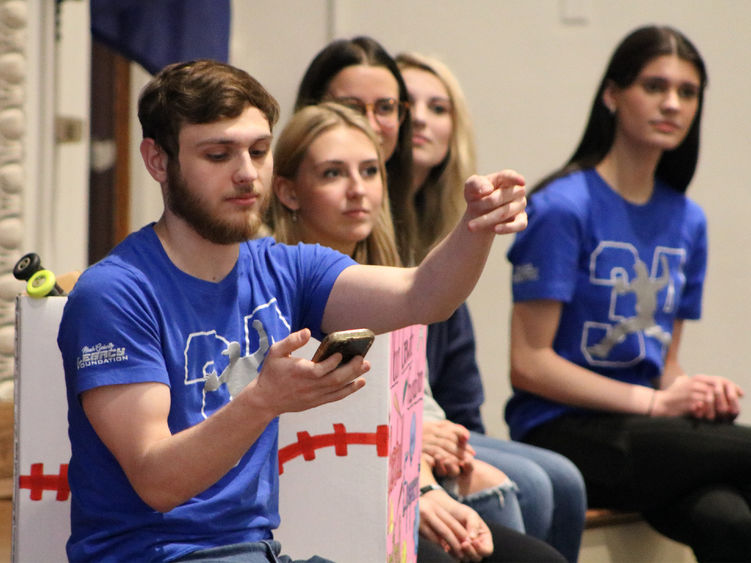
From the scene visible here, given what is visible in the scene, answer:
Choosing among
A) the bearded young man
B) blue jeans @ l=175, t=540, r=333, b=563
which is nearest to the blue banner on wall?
the bearded young man

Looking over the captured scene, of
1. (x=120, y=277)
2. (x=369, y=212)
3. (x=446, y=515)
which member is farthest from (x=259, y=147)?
(x=446, y=515)

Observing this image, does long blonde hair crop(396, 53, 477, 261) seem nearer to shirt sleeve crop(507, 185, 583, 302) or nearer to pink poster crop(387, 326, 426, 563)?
shirt sleeve crop(507, 185, 583, 302)

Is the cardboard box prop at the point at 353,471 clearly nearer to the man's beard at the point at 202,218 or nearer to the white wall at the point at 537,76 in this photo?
the man's beard at the point at 202,218

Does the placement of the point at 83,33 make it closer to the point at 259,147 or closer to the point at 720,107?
the point at 259,147

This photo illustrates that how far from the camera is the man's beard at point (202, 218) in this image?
1343 millimetres

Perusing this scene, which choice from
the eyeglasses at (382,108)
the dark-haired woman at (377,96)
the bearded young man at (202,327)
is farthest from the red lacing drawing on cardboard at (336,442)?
the eyeglasses at (382,108)

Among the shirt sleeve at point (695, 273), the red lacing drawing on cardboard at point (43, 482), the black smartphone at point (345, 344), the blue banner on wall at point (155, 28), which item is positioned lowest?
the red lacing drawing on cardboard at point (43, 482)

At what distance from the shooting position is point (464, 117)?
2623 mm

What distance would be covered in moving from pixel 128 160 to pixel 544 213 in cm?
152

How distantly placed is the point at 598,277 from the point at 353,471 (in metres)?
1.12

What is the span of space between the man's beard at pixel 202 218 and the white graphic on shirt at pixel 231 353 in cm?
12

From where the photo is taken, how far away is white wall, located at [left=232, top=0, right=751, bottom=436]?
355cm

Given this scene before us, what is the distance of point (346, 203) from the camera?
6.48 ft

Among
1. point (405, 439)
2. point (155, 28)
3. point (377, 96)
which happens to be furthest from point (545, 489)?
point (155, 28)
